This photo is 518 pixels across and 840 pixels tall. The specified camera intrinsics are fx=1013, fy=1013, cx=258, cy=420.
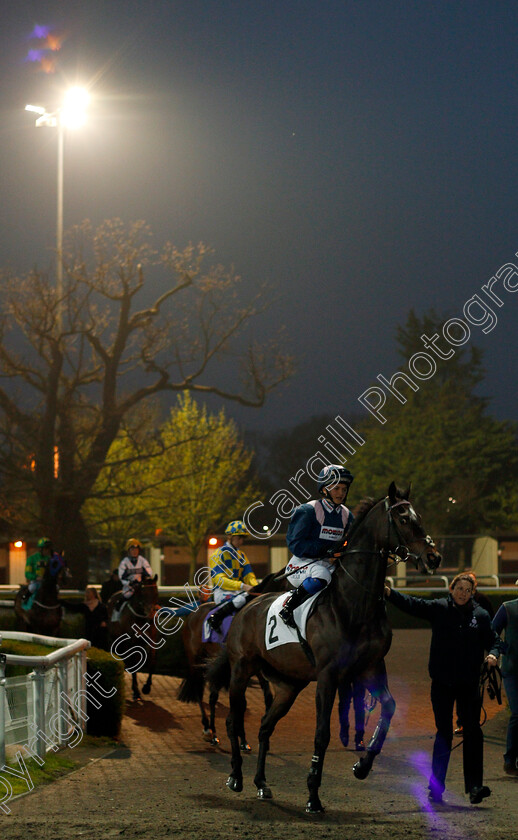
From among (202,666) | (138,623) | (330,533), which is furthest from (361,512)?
(138,623)

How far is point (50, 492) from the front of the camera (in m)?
22.3

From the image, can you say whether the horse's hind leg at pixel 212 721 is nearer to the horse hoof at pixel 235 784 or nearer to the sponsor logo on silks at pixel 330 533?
the horse hoof at pixel 235 784

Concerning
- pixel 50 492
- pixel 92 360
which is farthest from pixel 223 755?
pixel 92 360

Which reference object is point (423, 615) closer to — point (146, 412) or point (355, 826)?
point (355, 826)

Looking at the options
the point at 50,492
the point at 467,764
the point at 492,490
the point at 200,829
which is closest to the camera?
the point at 200,829

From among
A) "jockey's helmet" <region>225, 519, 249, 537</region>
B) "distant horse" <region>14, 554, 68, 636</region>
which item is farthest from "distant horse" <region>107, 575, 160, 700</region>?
"jockey's helmet" <region>225, 519, 249, 537</region>

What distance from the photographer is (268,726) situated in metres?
6.75

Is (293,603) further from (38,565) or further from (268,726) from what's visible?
(38,565)

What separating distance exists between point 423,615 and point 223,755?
2.75 m

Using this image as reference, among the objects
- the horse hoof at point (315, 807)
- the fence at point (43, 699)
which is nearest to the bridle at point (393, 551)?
the horse hoof at point (315, 807)

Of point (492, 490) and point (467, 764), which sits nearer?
point (467, 764)

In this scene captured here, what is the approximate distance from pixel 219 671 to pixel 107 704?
1795mm

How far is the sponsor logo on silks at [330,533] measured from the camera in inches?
269

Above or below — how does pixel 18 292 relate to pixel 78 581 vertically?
above
